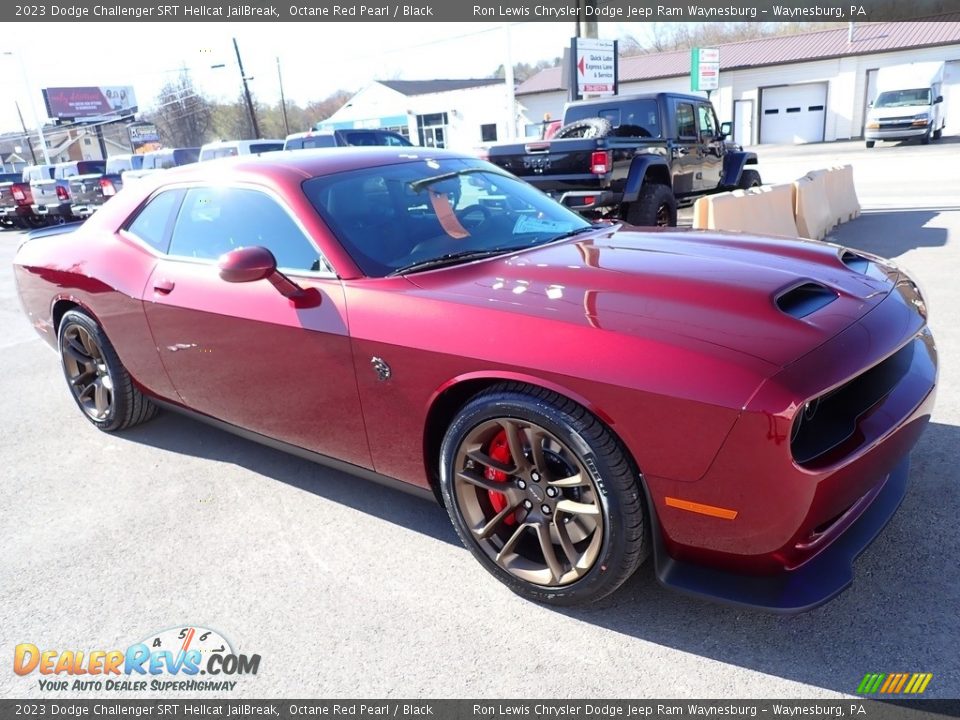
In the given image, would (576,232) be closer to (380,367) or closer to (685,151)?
(380,367)

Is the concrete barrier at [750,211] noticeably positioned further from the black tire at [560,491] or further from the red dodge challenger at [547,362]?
the black tire at [560,491]

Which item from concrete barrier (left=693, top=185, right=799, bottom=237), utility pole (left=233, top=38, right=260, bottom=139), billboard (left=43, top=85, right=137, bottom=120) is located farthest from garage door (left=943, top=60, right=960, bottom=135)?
billboard (left=43, top=85, right=137, bottom=120)

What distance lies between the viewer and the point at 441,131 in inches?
1789

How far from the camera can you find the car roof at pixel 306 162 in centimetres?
326

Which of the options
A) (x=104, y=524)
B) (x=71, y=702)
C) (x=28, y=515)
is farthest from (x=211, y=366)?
(x=71, y=702)

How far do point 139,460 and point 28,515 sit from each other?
2.09 feet

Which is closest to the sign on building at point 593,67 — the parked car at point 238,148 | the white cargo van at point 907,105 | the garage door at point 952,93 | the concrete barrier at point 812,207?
the parked car at point 238,148

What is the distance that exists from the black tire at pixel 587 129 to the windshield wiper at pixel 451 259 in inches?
260

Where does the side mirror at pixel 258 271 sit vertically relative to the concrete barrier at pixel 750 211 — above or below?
above

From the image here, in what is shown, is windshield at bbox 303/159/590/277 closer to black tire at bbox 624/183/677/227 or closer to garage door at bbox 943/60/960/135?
black tire at bbox 624/183/677/227

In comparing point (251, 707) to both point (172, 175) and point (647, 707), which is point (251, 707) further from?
point (172, 175)

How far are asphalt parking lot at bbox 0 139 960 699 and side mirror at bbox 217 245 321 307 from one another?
3.51 feet

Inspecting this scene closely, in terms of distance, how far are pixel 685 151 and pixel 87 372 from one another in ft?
26.4

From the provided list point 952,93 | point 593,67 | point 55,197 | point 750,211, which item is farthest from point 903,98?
point 55,197
